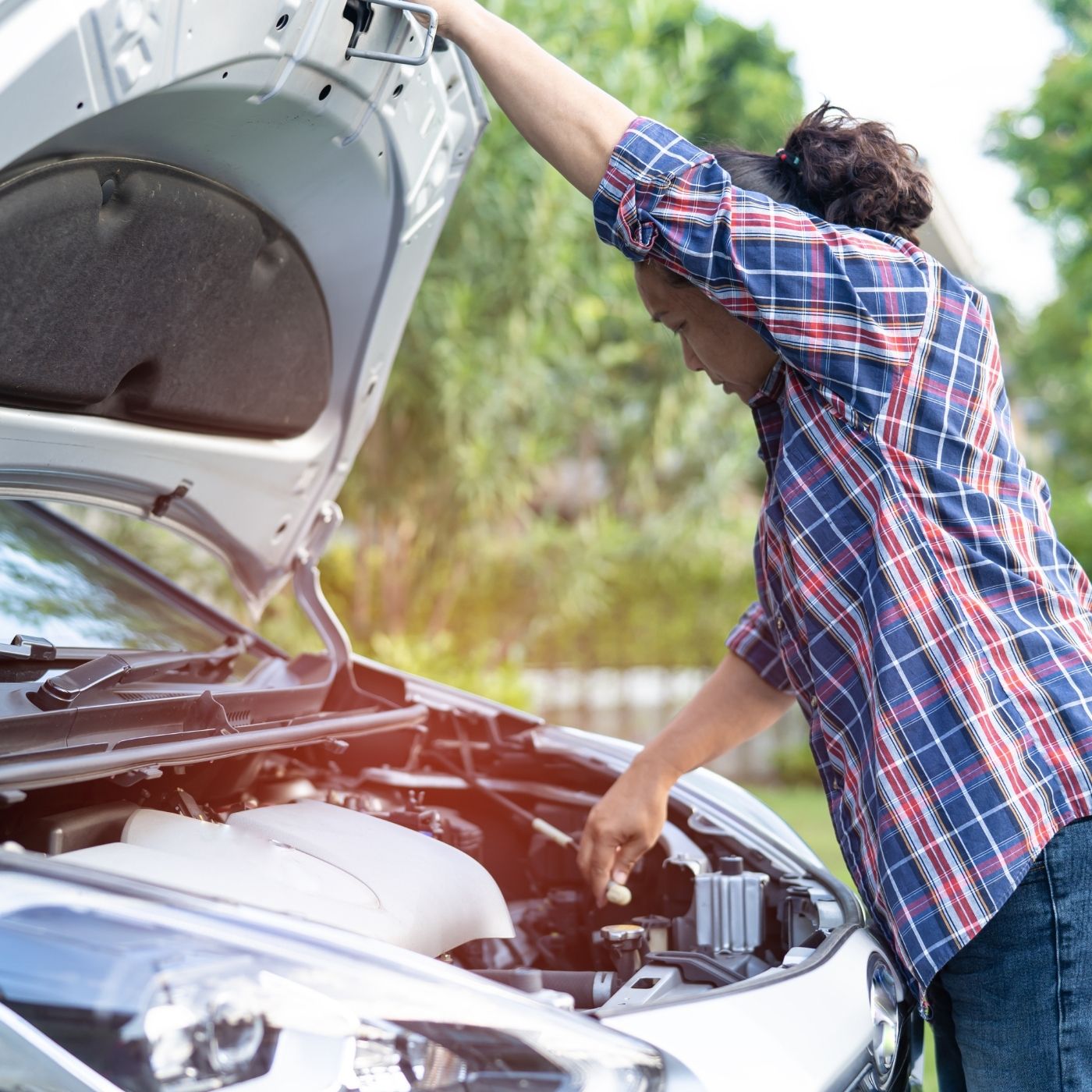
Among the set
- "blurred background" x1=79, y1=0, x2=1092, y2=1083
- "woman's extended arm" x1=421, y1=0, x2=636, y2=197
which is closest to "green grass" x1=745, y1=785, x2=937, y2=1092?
"blurred background" x1=79, y1=0, x2=1092, y2=1083

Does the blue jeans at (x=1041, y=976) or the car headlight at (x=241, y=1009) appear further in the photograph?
the blue jeans at (x=1041, y=976)

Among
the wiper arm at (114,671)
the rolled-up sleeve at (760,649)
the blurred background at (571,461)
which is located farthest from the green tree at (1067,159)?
the wiper arm at (114,671)

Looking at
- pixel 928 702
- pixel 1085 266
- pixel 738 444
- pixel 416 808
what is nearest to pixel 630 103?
pixel 738 444

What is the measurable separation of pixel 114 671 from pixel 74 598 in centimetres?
38

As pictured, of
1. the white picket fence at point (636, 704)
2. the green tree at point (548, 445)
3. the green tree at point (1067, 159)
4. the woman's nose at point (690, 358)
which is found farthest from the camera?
the white picket fence at point (636, 704)

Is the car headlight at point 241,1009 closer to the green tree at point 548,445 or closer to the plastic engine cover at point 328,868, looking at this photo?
the plastic engine cover at point 328,868

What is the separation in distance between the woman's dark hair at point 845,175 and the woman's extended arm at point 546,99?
21 cm

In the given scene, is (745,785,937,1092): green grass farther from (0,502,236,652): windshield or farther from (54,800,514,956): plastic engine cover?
(54,800,514,956): plastic engine cover

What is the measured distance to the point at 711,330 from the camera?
1.60 m

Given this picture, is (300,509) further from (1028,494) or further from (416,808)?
(1028,494)

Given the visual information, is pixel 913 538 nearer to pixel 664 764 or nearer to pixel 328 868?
pixel 664 764

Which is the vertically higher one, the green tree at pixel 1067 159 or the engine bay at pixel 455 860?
the green tree at pixel 1067 159

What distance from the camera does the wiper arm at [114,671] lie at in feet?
5.22

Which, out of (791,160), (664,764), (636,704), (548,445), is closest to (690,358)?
(791,160)
